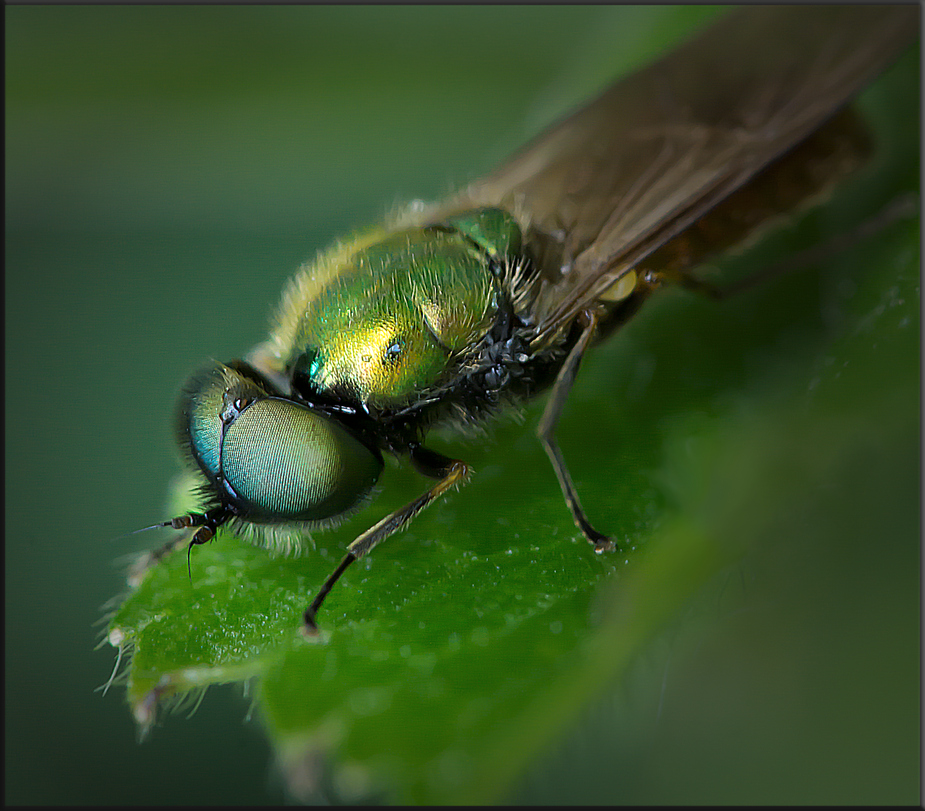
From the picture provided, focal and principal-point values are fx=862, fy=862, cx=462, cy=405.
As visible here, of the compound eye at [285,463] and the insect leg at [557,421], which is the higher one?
the compound eye at [285,463]

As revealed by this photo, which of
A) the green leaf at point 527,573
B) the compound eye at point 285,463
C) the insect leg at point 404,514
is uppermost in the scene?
the compound eye at point 285,463

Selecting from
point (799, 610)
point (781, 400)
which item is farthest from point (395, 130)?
point (799, 610)

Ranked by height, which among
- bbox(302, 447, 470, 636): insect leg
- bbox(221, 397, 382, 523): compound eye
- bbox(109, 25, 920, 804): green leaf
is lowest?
bbox(109, 25, 920, 804): green leaf

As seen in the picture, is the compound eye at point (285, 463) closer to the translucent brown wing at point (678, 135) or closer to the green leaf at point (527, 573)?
the green leaf at point (527, 573)

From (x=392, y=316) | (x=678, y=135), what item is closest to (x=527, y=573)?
(x=392, y=316)

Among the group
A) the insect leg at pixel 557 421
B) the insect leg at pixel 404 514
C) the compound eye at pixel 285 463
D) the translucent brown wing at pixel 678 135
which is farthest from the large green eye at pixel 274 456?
the translucent brown wing at pixel 678 135

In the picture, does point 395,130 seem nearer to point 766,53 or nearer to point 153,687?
point 766,53

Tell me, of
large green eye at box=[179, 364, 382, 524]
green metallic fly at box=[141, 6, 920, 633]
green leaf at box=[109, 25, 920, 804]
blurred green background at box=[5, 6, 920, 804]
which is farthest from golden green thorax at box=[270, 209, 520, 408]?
blurred green background at box=[5, 6, 920, 804]

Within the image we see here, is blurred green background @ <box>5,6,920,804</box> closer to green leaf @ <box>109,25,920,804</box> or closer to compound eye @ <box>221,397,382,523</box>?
green leaf @ <box>109,25,920,804</box>
